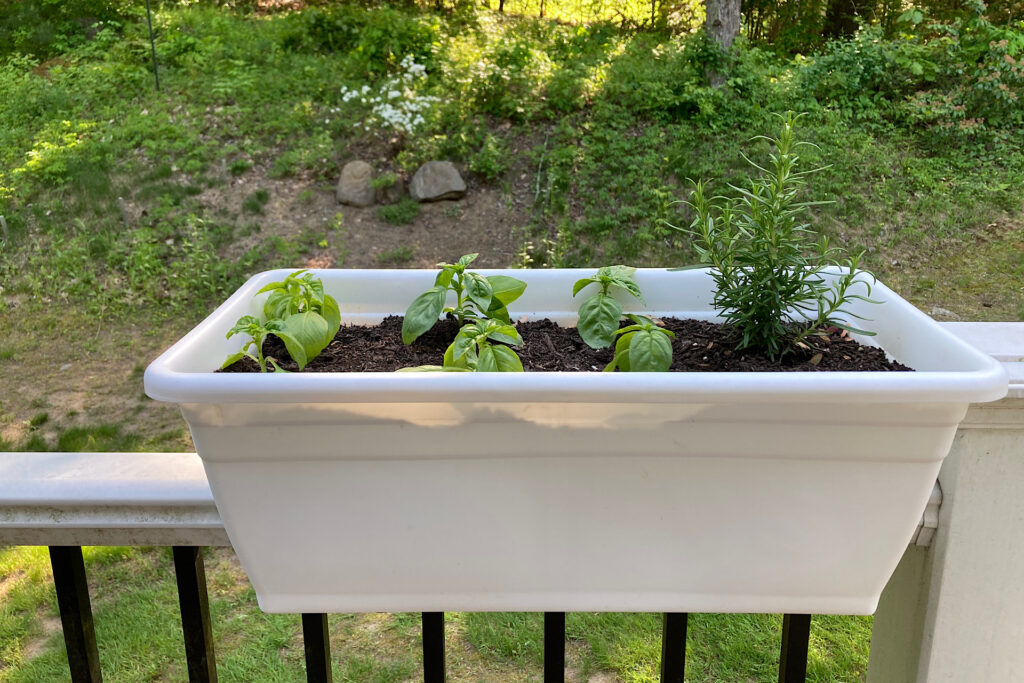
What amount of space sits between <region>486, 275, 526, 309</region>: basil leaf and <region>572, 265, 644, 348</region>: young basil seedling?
0.18ft

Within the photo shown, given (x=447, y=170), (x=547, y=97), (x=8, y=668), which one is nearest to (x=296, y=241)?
(x=447, y=170)

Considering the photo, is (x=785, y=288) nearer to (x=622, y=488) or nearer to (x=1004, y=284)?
(x=622, y=488)

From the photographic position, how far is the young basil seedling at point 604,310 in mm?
640

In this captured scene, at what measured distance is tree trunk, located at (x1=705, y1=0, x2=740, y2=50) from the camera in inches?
198

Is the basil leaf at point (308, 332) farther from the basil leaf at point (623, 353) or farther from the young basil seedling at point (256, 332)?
the basil leaf at point (623, 353)

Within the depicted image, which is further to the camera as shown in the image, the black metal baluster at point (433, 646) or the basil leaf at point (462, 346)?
the black metal baluster at point (433, 646)

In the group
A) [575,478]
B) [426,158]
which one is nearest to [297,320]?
[575,478]

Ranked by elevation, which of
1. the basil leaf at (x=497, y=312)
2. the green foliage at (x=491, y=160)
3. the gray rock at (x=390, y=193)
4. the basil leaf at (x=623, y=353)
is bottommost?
the gray rock at (x=390, y=193)

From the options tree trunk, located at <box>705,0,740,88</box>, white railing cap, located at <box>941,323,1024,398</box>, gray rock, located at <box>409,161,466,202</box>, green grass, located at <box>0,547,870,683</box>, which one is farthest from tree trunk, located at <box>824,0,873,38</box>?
white railing cap, located at <box>941,323,1024,398</box>

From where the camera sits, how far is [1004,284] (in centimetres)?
375

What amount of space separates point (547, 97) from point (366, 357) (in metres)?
4.46

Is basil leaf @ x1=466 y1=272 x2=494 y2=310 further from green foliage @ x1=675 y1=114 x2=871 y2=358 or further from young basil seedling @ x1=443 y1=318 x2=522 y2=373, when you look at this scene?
green foliage @ x1=675 y1=114 x2=871 y2=358

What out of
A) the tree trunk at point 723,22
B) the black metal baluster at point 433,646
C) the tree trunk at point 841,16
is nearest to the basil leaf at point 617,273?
the black metal baluster at point 433,646

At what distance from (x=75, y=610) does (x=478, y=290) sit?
47cm
